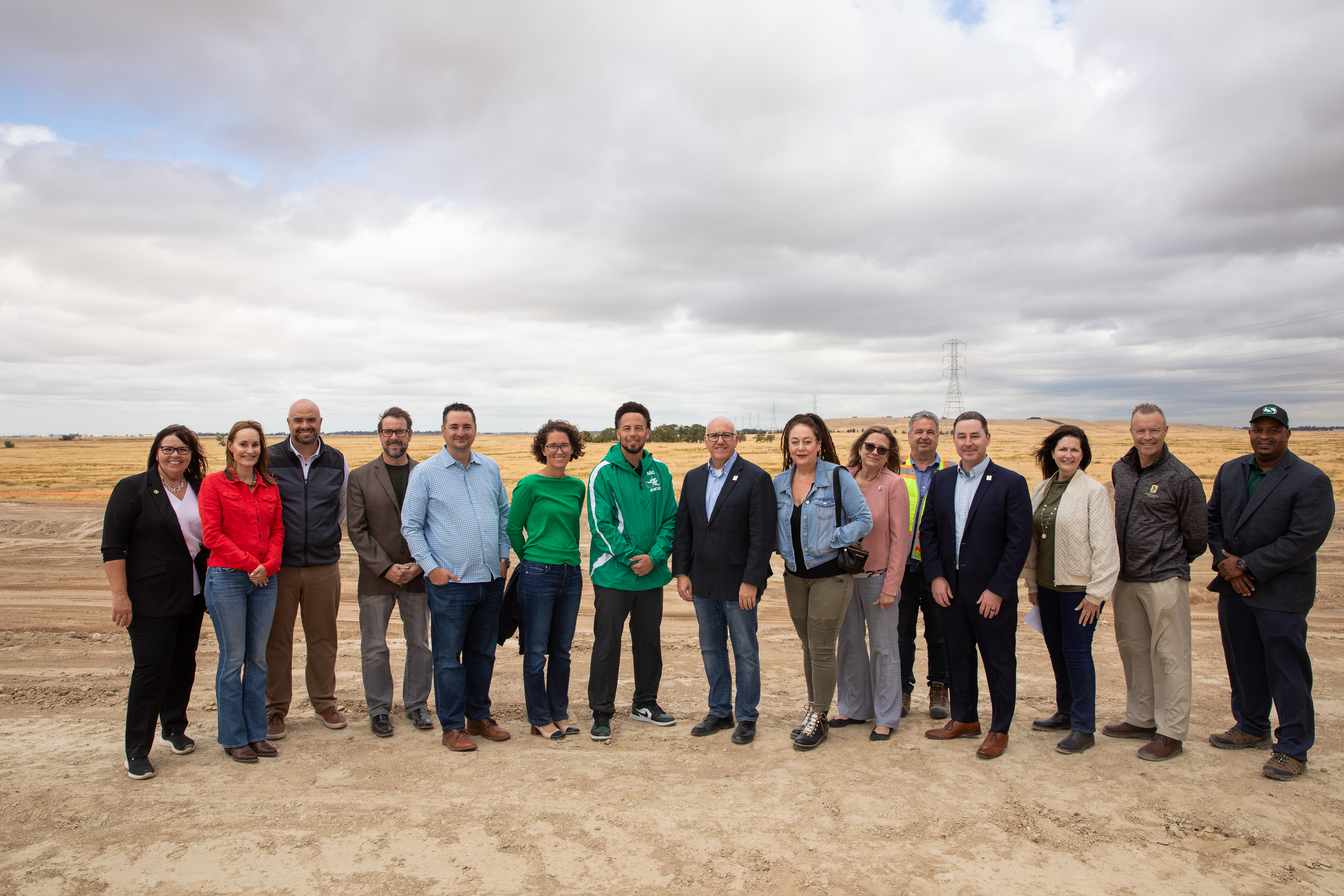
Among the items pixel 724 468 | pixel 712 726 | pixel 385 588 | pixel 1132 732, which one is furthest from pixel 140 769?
pixel 1132 732

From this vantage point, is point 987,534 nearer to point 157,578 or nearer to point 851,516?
point 851,516

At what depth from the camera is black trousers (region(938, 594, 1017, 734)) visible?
15.9 ft

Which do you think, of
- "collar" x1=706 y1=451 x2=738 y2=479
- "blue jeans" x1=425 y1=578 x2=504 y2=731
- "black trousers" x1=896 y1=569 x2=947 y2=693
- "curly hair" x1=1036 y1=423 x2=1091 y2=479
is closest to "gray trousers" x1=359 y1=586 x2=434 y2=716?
"blue jeans" x1=425 y1=578 x2=504 y2=731

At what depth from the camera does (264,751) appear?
15.7ft

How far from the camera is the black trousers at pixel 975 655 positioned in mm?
4840

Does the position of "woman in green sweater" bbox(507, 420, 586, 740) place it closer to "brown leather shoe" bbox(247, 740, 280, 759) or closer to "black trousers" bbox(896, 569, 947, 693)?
"brown leather shoe" bbox(247, 740, 280, 759)

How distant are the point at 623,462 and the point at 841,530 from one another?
5.17 ft

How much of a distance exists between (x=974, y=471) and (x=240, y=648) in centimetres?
503

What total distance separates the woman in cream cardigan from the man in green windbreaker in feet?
8.38

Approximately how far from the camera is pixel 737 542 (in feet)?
16.5

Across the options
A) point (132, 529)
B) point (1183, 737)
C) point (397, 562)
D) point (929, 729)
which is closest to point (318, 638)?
point (397, 562)

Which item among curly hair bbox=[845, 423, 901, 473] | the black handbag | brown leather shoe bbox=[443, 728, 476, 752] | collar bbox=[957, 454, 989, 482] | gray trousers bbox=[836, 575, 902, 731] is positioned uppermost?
curly hair bbox=[845, 423, 901, 473]

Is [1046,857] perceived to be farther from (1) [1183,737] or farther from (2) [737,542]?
(2) [737,542]

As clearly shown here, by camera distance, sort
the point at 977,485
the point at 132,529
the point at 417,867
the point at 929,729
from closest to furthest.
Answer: the point at 417,867, the point at 132,529, the point at 977,485, the point at 929,729
